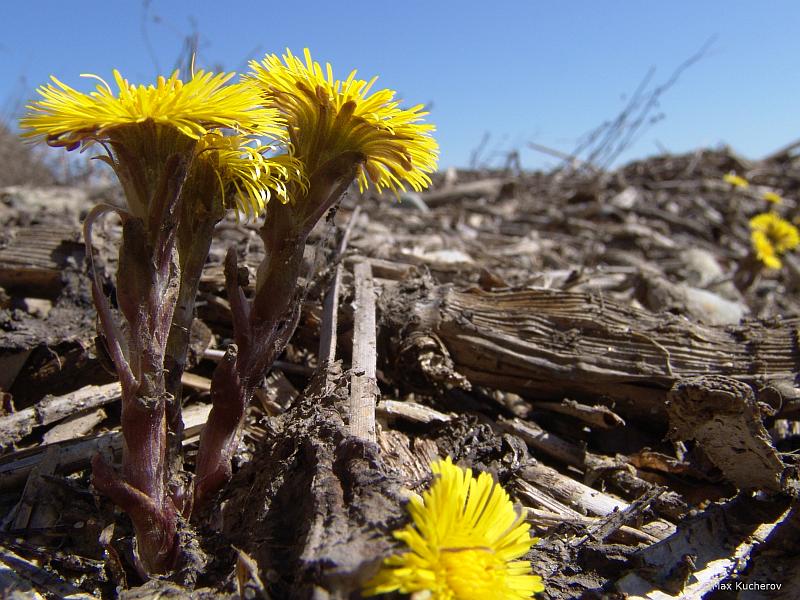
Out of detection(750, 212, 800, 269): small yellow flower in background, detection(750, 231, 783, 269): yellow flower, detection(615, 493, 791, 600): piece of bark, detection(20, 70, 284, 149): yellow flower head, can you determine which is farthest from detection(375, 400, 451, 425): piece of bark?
detection(750, 212, 800, 269): small yellow flower in background

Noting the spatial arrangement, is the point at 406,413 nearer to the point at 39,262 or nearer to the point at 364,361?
the point at 364,361

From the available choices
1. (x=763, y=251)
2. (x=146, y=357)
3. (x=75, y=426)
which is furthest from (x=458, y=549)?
(x=763, y=251)

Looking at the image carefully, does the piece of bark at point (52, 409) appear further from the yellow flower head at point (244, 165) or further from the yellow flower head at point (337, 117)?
the yellow flower head at point (337, 117)

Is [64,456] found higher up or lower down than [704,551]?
lower down

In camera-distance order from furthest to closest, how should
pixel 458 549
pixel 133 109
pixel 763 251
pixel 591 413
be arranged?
pixel 763 251
pixel 591 413
pixel 133 109
pixel 458 549

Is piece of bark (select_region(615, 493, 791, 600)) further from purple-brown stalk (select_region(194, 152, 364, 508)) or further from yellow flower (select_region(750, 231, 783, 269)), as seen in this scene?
yellow flower (select_region(750, 231, 783, 269))

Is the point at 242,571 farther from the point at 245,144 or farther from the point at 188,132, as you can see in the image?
the point at 245,144

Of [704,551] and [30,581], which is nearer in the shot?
[30,581]
